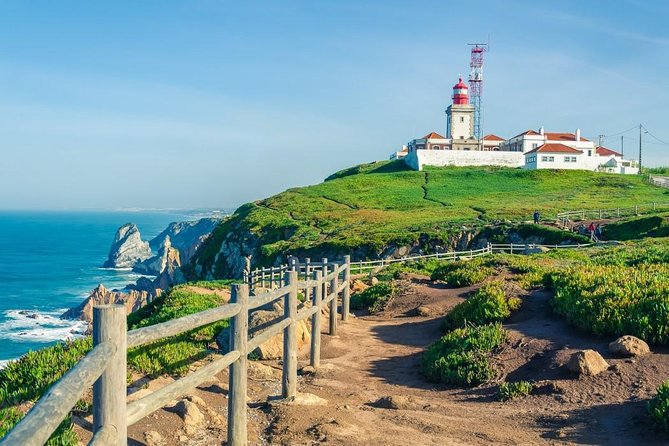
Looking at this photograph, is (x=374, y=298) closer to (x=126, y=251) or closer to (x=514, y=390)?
(x=514, y=390)

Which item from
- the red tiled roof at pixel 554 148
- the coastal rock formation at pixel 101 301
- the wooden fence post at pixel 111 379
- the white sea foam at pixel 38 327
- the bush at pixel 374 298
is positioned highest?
the red tiled roof at pixel 554 148

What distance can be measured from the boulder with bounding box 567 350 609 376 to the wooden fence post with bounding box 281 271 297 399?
4.13 metres

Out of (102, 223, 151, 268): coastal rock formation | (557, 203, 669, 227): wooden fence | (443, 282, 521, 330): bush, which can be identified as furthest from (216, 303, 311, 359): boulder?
(102, 223, 151, 268): coastal rock formation

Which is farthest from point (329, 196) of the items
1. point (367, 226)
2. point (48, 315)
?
point (48, 315)

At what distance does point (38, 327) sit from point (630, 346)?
2183 inches

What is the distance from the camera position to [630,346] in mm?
8984

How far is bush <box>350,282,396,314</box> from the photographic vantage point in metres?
18.5

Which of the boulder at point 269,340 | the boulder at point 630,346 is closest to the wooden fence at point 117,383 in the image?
the boulder at point 269,340

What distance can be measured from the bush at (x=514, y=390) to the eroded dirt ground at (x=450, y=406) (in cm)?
13

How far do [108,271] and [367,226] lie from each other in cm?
7297

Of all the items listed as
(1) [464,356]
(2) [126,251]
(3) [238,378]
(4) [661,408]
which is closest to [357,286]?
(1) [464,356]

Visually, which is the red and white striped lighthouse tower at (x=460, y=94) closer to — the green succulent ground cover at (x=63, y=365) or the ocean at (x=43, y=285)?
the ocean at (x=43, y=285)

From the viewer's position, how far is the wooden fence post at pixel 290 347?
27.0 feet

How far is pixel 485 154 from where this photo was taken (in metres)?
93.6
